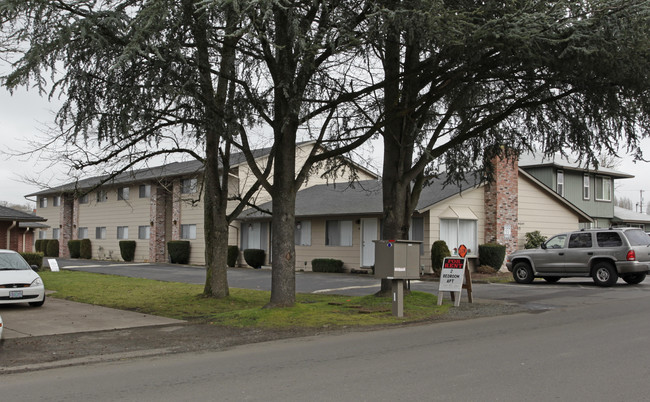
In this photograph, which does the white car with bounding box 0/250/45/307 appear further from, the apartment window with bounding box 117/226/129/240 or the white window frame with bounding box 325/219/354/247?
the apartment window with bounding box 117/226/129/240

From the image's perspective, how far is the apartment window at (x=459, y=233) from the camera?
26.5m

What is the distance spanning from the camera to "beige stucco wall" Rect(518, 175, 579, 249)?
95.8 ft

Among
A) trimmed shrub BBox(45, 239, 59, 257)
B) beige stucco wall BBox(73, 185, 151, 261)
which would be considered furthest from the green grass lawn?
trimmed shrub BBox(45, 239, 59, 257)

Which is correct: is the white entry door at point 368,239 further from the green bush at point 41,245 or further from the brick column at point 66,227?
the green bush at point 41,245

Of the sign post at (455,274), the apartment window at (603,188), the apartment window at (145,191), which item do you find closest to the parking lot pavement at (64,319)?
the sign post at (455,274)

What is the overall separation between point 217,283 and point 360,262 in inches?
468

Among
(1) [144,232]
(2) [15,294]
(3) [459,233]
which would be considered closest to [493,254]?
(3) [459,233]

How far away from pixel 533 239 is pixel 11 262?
22300 mm

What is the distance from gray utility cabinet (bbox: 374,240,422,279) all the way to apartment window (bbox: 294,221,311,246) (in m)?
17.3

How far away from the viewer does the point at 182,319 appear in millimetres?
13312

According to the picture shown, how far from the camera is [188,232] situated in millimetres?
36406

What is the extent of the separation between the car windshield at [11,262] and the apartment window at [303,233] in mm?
16181

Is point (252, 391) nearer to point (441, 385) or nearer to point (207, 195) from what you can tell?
point (441, 385)

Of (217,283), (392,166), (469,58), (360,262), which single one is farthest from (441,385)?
(360,262)
